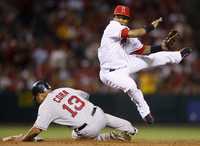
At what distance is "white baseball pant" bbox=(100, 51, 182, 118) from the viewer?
11.3 meters

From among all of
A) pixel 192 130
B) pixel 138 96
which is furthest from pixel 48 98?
pixel 192 130

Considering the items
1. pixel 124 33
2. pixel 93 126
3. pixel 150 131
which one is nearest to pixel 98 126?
pixel 93 126

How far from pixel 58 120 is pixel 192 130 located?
22.9ft

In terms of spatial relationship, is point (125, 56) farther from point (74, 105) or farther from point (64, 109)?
point (64, 109)

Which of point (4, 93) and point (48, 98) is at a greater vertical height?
point (4, 93)

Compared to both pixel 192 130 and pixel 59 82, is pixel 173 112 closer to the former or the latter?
pixel 192 130

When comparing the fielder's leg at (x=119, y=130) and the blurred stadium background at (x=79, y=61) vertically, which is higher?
the blurred stadium background at (x=79, y=61)

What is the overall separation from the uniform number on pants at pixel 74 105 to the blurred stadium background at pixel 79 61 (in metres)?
7.05

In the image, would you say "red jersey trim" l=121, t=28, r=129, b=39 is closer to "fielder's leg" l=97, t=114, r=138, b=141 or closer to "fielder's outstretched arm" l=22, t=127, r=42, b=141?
"fielder's leg" l=97, t=114, r=138, b=141

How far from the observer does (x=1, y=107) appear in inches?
717

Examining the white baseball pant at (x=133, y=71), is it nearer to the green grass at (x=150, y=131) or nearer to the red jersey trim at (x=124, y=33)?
the red jersey trim at (x=124, y=33)

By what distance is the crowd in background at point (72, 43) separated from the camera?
60.2 ft

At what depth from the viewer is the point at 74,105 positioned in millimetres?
10781

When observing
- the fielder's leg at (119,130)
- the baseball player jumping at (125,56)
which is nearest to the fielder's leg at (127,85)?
the baseball player jumping at (125,56)
